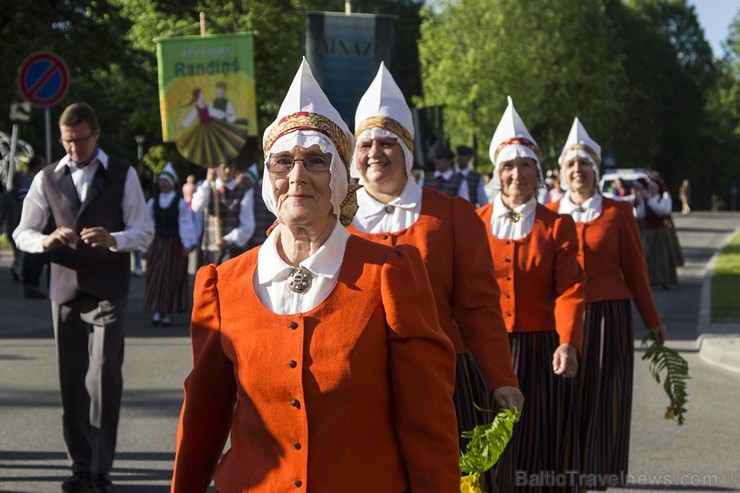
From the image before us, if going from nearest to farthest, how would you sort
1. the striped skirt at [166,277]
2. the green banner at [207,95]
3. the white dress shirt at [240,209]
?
1. the green banner at [207,95]
2. the white dress shirt at [240,209]
3. the striped skirt at [166,277]

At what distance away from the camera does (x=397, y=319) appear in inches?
134

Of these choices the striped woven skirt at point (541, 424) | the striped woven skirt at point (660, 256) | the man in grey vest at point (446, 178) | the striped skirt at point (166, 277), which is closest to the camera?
the striped woven skirt at point (541, 424)

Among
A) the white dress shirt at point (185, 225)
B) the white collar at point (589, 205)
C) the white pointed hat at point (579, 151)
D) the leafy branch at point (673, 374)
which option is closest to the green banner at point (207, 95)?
the white dress shirt at point (185, 225)

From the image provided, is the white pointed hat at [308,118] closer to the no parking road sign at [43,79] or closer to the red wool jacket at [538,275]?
the red wool jacket at [538,275]

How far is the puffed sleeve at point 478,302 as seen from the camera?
16.1ft

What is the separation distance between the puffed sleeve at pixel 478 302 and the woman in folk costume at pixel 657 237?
60.7 feet

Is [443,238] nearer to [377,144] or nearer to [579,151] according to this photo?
[377,144]

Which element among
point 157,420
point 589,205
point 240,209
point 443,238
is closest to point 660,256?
point 240,209

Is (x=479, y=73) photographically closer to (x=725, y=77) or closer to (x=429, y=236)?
(x=725, y=77)

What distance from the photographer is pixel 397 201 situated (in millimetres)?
5254

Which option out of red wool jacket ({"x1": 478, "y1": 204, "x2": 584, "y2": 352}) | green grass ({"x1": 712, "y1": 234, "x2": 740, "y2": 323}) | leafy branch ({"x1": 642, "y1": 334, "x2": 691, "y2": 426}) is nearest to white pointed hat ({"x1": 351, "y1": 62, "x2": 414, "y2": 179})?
red wool jacket ({"x1": 478, "y1": 204, "x2": 584, "y2": 352})

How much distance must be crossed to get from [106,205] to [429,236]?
9.45 ft

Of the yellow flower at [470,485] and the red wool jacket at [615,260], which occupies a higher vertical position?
the red wool jacket at [615,260]

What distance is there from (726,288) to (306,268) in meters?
19.6
